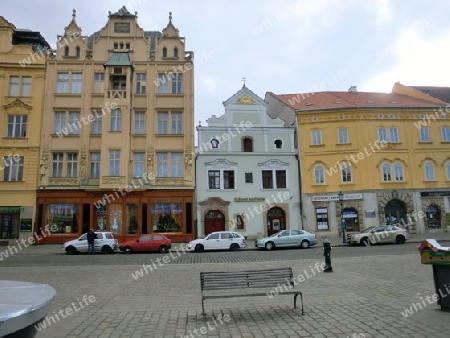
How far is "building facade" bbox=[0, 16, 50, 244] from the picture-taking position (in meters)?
28.5

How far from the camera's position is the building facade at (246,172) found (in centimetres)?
3056

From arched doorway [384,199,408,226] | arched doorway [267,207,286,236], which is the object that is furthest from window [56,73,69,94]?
arched doorway [384,199,408,226]

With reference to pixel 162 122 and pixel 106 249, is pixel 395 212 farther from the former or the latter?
pixel 106 249

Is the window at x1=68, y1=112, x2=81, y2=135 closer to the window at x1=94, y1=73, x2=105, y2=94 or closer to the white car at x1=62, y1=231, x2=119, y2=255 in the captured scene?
the window at x1=94, y1=73, x2=105, y2=94

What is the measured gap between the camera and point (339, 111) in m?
33.2

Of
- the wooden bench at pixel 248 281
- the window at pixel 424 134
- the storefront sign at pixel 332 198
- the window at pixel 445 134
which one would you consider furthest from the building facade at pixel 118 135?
the window at pixel 445 134

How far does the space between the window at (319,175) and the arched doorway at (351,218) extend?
3.35 m

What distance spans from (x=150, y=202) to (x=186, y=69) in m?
12.5

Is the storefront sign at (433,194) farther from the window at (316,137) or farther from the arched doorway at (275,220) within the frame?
the arched doorway at (275,220)

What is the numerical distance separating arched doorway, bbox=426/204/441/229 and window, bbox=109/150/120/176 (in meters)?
27.7

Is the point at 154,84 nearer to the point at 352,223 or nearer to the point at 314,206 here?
the point at 314,206

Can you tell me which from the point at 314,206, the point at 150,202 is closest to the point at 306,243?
the point at 314,206

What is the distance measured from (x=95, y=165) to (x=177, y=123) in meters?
7.88

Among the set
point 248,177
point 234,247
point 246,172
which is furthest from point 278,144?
point 234,247
